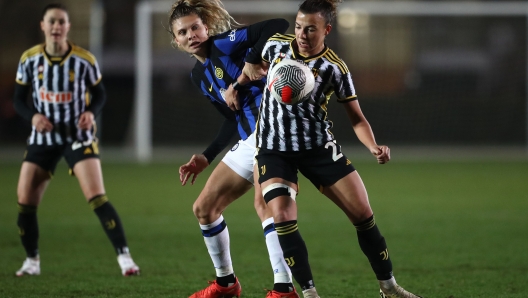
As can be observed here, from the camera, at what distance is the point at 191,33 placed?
496 cm

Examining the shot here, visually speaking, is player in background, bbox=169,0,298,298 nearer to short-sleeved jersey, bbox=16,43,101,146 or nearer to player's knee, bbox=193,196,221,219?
player's knee, bbox=193,196,221,219

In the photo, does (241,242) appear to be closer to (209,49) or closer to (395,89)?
(209,49)

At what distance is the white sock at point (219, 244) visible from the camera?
5.09m

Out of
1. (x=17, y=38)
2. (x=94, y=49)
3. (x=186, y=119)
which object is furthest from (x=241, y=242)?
(x=17, y=38)

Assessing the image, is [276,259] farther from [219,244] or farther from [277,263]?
[219,244]

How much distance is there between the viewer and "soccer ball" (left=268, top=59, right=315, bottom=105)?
4207 mm

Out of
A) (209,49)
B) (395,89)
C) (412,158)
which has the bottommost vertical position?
(412,158)

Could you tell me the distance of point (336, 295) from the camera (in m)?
5.19

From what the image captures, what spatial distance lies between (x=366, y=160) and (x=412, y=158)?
4.18 ft

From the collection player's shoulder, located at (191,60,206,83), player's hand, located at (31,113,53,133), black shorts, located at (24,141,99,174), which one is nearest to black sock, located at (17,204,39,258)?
black shorts, located at (24,141,99,174)

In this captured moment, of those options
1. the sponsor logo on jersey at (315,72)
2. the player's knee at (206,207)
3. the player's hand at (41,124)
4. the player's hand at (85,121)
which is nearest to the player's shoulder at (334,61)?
the sponsor logo on jersey at (315,72)

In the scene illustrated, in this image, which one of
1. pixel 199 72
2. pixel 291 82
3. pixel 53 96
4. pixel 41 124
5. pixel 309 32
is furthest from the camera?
pixel 53 96

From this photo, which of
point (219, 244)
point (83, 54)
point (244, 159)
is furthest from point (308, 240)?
point (244, 159)

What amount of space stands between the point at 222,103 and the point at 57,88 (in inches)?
70.8
